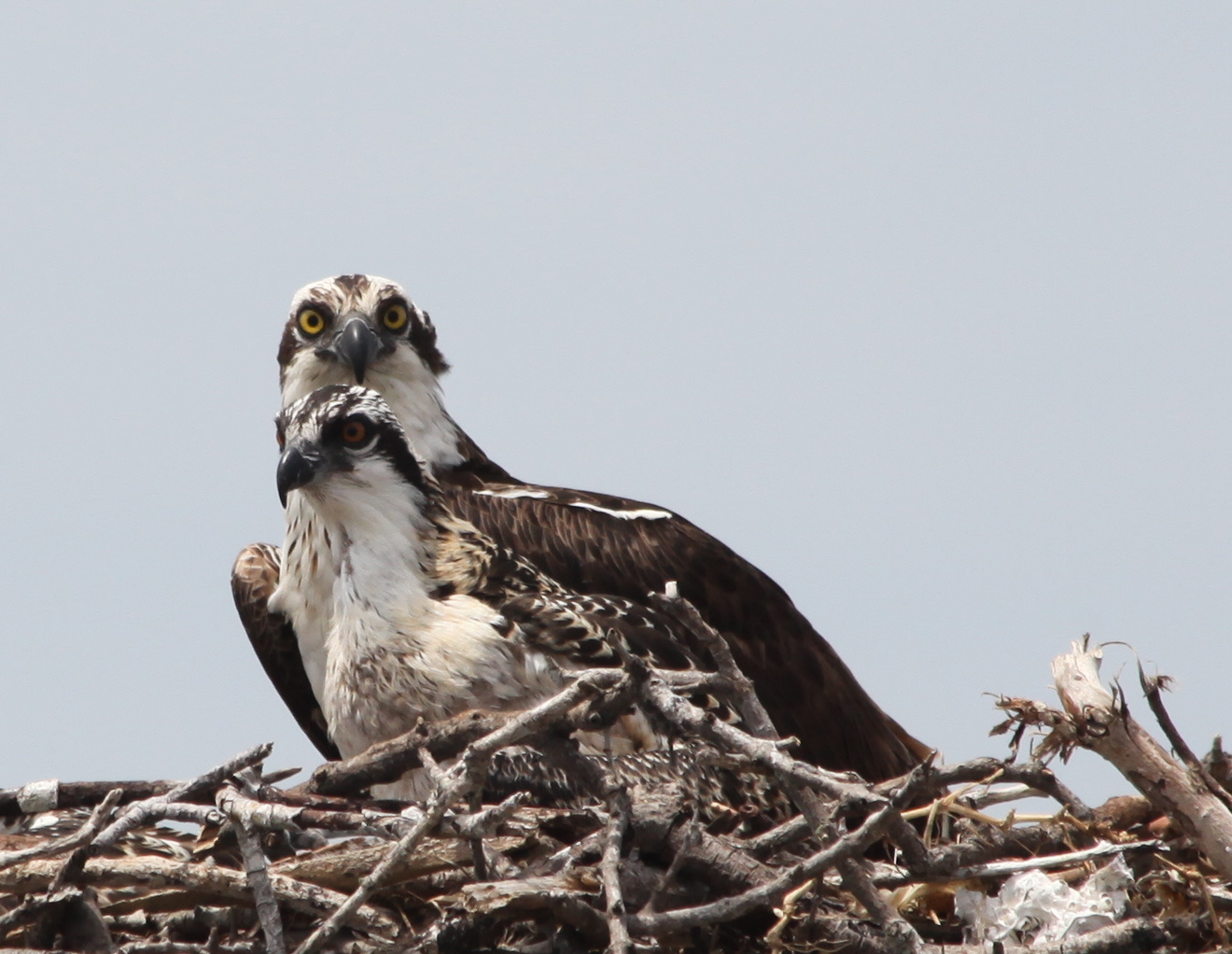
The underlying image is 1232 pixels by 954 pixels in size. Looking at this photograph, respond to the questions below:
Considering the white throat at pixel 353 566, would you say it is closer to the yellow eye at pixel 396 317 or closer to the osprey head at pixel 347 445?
the osprey head at pixel 347 445

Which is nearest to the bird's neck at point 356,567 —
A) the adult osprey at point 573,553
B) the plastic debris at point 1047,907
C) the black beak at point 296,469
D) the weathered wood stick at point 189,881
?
the black beak at point 296,469

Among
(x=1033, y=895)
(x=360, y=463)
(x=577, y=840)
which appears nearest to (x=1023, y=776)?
(x=1033, y=895)

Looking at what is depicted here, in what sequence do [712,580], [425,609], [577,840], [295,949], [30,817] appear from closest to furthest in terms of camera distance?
1. [295,949]
2. [577,840]
3. [30,817]
4. [425,609]
5. [712,580]

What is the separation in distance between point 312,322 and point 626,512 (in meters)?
1.65

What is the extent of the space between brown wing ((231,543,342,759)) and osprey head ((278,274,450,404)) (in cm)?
74

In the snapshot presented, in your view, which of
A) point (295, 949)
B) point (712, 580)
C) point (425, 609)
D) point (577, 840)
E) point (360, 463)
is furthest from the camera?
point (712, 580)

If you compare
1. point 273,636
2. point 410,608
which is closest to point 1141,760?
point 410,608

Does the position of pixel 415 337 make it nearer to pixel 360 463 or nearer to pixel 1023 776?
pixel 360 463

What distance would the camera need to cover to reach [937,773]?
4.96m

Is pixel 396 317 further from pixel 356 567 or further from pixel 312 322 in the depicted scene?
pixel 356 567

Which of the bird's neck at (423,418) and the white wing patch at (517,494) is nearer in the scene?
the white wing patch at (517,494)

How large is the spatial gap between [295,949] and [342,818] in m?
0.42

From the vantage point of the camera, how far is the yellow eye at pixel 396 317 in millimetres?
8570

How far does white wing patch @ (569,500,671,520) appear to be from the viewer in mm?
7961
